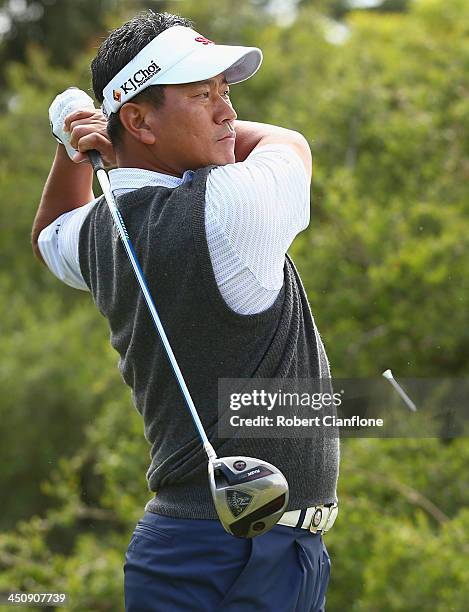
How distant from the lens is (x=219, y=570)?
2.23m

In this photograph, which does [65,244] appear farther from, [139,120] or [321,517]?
[321,517]

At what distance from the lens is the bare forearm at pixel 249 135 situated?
2427 mm

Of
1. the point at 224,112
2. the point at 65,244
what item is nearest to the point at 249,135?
the point at 224,112

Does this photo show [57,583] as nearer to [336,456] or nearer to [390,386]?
[390,386]

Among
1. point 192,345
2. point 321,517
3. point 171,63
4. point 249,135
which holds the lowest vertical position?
point 321,517

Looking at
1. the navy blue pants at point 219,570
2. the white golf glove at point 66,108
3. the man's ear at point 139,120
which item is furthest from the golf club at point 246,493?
the white golf glove at point 66,108

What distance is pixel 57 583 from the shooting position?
6543mm

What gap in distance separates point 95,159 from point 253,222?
1.63ft

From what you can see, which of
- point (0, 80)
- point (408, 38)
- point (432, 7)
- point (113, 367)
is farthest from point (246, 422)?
point (0, 80)

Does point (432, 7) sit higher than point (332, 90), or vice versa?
point (332, 90)

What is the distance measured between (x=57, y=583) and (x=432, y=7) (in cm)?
617

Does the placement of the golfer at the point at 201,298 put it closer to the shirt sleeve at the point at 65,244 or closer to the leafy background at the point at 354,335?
the shirt sleeve at the point at 65,244

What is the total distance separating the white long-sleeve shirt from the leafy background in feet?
10.6

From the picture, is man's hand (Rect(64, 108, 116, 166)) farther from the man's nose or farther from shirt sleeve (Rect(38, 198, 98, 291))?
the man's nose
